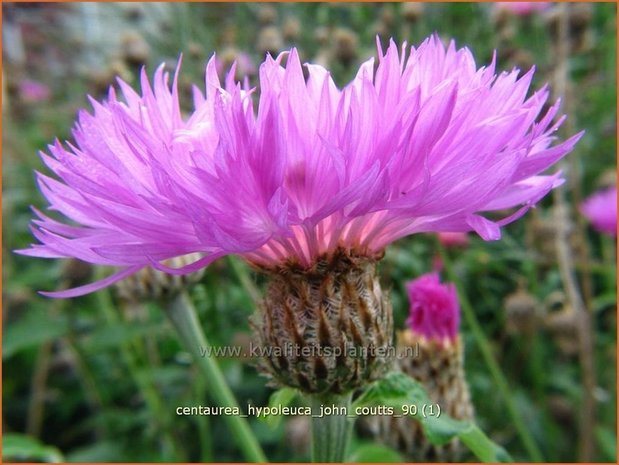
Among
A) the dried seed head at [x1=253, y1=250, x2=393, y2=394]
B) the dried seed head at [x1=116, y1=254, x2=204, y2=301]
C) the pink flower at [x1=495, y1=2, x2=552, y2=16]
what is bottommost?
the dried seed head at [x1=253, y1=250, x2=393, y2=394]

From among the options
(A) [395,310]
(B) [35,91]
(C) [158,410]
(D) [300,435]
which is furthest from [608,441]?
(B) [35,91]

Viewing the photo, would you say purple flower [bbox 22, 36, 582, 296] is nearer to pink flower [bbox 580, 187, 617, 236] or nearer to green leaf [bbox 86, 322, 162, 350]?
green leaf [bbox 86, 322, 162, 350]

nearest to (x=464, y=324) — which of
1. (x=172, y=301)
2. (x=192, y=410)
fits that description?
(x=192, y=410)

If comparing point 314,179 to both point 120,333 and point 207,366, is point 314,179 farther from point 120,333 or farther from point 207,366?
point 120,333

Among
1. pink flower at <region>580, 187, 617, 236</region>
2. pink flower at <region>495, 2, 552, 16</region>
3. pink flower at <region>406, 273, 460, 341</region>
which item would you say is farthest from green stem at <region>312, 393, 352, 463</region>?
pink flower at <region>495, 2, 552, 16</region>

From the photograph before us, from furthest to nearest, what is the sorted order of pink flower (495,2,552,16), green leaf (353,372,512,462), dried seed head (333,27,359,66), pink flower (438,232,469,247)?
pink flower (495,2,552,16)
dried seed head (333,27,359,66)
pink flower (438,232,469,247)
green leaf (353,372,512,462)

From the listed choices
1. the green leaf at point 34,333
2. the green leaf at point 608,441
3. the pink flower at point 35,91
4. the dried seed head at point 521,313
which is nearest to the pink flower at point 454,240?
the dried seed head at point 521,313

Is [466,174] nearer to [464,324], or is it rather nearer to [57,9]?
[464,324]

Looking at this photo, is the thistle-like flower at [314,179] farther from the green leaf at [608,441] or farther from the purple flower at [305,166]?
the green leaf at [608,441]
